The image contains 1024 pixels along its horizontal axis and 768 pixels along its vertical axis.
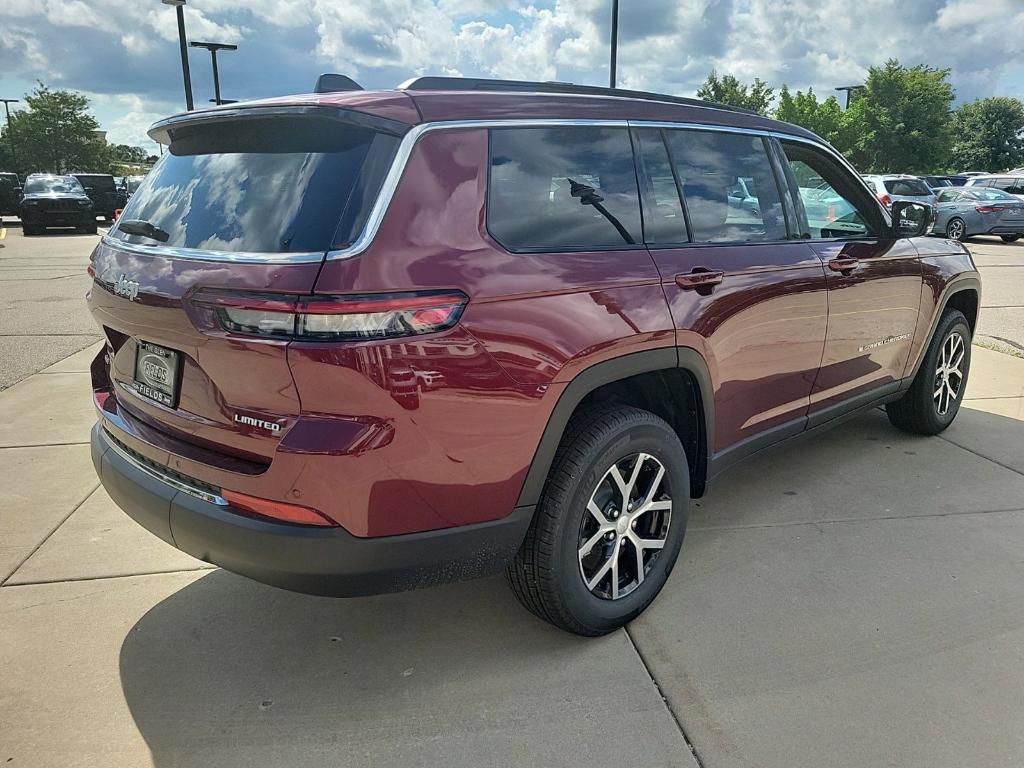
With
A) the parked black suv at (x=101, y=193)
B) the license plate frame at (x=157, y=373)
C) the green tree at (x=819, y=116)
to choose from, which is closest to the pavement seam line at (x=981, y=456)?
the license plate frame at (x=157, y=373)

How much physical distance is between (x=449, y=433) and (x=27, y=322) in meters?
8.42

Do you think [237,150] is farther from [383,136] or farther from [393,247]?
[393,247]

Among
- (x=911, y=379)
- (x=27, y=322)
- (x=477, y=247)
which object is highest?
(x=477, y=247)

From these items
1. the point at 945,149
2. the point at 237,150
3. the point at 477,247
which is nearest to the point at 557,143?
the point at 477,247

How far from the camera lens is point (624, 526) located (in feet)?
8.90

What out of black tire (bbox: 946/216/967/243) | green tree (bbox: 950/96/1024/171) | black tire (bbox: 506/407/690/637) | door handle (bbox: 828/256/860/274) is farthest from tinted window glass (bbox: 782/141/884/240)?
green tree (bbox: 950/96/1024/171)

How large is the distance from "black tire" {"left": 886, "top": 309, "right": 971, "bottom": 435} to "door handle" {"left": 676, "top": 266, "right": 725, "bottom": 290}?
7.66ft

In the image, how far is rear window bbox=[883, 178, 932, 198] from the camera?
1928 centimetres

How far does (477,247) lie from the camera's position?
219 centimetres

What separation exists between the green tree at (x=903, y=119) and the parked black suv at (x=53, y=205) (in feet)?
151

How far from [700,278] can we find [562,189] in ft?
2.14

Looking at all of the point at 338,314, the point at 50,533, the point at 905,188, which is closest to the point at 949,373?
the point at 338,314

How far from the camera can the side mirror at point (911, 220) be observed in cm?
410

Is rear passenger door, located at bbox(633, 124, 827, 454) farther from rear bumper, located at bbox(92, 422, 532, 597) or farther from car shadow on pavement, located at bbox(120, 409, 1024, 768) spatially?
rear bumper, located at bbox(92, 422, 532, 597)
